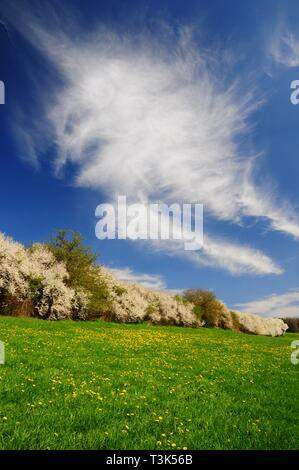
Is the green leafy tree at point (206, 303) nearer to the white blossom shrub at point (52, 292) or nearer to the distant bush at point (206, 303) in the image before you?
the distant bush at point (206, 303)

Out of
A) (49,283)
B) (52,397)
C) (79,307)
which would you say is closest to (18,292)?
(49,283)

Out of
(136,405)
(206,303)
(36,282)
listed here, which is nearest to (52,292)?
(36,282)

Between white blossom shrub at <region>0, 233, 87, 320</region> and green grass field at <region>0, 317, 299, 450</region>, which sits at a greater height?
white blossom shrub at <region>0, 233, 87, 320</region>

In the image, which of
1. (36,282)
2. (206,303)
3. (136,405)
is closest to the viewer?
(136,405)

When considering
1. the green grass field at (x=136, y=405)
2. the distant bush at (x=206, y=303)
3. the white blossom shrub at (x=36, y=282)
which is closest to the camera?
the green grass field at (x=136, y=405)

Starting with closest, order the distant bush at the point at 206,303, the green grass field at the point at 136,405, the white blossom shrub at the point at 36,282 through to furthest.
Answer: the green grass field at the point at 136,405, the white blossom shrub at the point at 36,282, the distant bush at the point at 206,303

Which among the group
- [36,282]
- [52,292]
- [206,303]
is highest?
[36,282]

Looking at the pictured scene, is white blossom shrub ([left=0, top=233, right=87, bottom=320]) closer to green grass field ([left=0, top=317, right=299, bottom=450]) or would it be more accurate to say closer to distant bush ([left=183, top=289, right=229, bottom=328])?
green grass field ([left=0, top=317, right=299, bottom=450])

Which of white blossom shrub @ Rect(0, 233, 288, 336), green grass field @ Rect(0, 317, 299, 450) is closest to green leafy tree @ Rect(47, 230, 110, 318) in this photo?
white blossom shrub @ Rect(0, 233, 288, 336)

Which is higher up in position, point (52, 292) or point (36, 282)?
point (36, 282)

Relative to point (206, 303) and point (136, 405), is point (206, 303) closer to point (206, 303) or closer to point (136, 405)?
point (206, 303)

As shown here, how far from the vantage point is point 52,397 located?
34.2 feet

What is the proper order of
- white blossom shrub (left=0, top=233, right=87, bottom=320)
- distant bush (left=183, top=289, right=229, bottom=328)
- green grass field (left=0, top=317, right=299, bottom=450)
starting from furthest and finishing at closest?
distant bush (left=183, top=289, right=229, bottom=328) < white blossom shrub (left=0, top=233, right=87, bottom=320) < green grass field (left=0, top=317, right=299, bottom=450)

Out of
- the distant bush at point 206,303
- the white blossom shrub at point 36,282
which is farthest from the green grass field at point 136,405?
the distant bush at point 206,303
